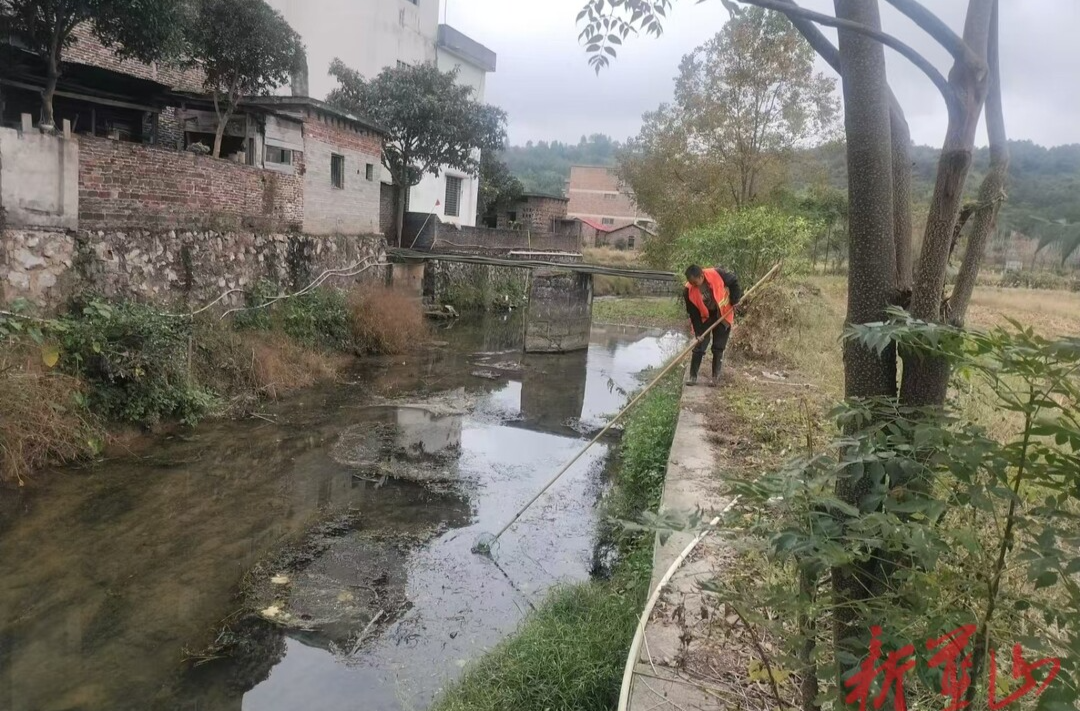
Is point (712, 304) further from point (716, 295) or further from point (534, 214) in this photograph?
point (534, 214)

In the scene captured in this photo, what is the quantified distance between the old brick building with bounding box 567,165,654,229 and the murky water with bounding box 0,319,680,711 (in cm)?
4328

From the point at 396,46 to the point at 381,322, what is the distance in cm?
1513

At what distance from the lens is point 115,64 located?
1484 centimetres

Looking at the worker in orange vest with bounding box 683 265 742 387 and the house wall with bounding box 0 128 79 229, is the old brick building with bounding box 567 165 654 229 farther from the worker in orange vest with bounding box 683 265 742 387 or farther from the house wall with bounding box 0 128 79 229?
the house wall with bounding box 0 128 79 229

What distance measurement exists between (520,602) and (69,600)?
9.57 feet

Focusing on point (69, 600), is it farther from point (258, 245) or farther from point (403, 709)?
point (258, 245)

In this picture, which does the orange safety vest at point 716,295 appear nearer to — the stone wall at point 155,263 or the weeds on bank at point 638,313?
the stone wall at point 155,263

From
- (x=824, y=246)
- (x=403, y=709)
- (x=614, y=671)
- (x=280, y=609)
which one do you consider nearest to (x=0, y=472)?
(x=280, y=609)

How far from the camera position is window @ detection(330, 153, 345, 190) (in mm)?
14671

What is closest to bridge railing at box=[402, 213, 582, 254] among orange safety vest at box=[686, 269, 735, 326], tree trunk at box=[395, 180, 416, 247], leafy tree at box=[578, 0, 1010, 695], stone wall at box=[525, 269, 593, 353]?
tree trunk at box=[395, 180, 416, 247]

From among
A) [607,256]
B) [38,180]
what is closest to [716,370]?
[38,180]

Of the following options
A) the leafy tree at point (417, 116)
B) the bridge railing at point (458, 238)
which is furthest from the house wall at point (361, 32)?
the bridge railing at point (458, 238)

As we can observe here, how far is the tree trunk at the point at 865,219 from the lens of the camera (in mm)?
1711

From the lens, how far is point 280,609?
4770 millimetres
